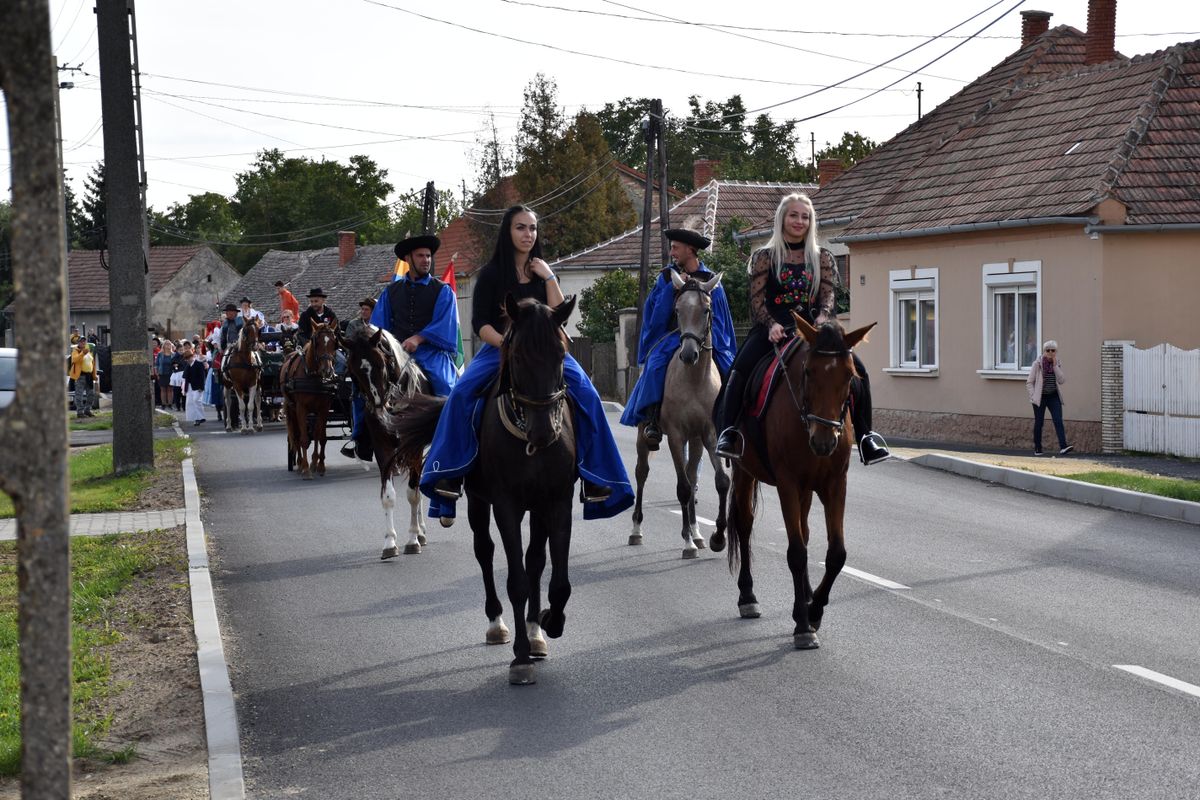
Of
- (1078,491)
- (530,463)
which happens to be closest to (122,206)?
(1078,491)

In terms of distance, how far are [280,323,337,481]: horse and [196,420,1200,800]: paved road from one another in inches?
212

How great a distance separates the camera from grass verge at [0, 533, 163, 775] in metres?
6.38

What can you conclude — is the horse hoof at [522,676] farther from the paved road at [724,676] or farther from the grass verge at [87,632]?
the grass verge at [87,632]

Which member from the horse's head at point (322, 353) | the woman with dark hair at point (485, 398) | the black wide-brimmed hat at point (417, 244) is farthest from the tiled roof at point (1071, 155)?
the woman with dark hair at point (485, 398)

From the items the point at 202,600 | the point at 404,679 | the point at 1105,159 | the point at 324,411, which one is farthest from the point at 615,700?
the point at 1105,159

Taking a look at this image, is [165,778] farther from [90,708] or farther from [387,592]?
[387,592]

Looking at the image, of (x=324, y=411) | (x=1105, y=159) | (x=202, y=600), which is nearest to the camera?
(x=202, y=600)

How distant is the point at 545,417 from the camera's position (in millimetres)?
7062

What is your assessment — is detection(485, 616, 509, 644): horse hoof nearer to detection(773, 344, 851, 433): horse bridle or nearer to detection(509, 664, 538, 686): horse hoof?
detection(509, 664, 538, 686): horse hoof

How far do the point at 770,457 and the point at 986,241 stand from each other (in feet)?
69.4

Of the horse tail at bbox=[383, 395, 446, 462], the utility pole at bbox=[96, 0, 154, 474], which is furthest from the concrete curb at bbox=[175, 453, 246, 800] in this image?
the utility pole at bbox=[96, 0, 154, 474]

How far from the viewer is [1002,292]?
2839cm

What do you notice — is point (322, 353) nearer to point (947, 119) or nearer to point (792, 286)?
point (792, 286)

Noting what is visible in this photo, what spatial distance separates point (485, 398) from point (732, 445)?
202cm
